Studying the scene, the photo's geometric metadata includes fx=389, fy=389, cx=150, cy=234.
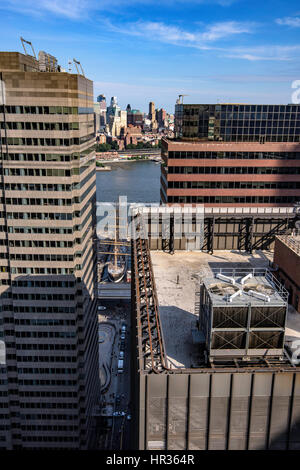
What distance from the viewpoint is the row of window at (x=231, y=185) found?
50656 mm

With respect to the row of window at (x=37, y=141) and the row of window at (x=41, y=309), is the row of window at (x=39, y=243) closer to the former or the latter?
the row of window at (x=41, y=309)

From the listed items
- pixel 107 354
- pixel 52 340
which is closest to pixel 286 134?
pixel 52 340

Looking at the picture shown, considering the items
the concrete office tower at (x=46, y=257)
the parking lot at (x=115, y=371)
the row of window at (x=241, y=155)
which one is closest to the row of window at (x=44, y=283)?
the concrete office tower at (x=46, y=257)

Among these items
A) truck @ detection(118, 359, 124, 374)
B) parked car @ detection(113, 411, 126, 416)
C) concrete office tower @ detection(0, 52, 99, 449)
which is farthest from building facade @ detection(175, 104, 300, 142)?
parked car @ detection(113, 411, 126, 416)

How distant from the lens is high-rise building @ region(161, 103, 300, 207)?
50438 millimetres

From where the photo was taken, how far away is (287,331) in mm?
17922

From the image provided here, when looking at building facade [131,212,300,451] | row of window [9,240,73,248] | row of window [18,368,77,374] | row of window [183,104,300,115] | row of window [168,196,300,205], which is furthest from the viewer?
row of window [183,104,300,115]

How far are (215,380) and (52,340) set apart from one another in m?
42.3

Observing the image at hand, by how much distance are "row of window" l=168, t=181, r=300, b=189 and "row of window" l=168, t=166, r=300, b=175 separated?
1303 millimetres

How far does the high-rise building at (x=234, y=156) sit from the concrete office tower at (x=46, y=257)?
1269 centimetres

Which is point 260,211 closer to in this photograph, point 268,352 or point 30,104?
point 268,352

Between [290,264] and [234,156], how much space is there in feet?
108

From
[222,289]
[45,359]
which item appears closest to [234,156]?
[45,359]

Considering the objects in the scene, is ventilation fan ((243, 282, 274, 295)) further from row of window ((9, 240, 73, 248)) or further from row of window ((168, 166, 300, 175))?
row of window ((168, 166, 300, 175))
